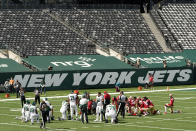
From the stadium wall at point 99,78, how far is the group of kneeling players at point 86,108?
62.4 ft

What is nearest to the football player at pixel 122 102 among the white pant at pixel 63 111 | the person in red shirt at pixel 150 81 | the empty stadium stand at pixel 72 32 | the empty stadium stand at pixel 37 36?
the white pant at pixel 63 111

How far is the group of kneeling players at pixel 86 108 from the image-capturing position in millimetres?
33406

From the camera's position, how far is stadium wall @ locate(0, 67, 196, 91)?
5747cm

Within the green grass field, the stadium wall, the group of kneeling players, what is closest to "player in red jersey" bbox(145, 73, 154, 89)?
the stadium wall

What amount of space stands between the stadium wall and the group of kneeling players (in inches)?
749

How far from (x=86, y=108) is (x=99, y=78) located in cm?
2757

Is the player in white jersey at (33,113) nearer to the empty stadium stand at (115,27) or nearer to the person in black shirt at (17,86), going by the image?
the person in black shirt at (17,86)

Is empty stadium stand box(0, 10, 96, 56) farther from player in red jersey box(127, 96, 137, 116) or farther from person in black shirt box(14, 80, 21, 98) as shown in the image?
player in red jersey box(127, 96, 137, 116)

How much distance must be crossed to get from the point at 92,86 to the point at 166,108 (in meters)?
21.4

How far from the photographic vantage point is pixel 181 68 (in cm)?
6588

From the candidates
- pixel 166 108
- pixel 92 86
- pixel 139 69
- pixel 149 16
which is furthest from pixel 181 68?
pixel 166 108

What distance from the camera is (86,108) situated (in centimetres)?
3391

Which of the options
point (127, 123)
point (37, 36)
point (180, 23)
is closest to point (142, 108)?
point (127, 123)

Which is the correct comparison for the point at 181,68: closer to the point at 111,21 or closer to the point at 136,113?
the point at 111,21
